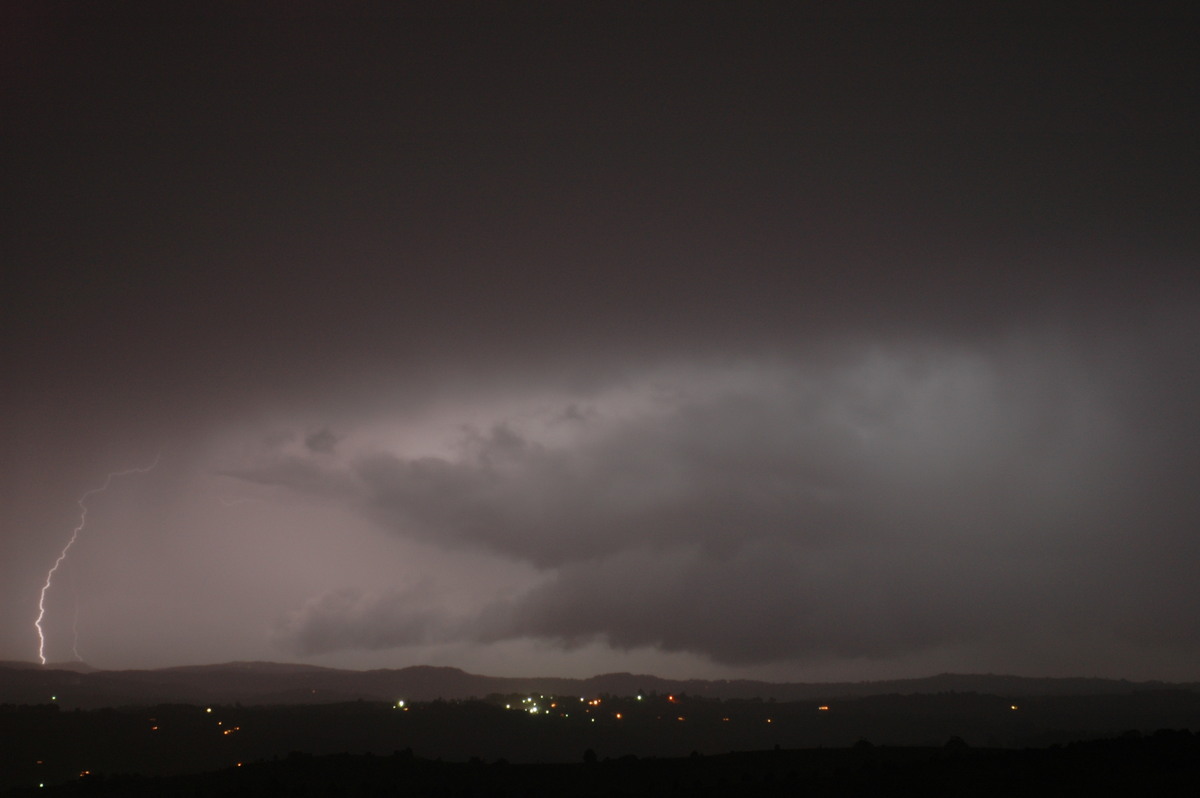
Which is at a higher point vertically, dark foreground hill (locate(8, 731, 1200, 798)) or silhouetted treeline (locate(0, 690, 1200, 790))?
dark foreground hill (locate(8, 731, 1200, 798))

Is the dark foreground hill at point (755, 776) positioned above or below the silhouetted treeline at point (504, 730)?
above

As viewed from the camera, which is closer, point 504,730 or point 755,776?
point 755,776

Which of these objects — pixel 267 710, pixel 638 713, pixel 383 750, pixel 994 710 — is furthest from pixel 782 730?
pixel 267 710

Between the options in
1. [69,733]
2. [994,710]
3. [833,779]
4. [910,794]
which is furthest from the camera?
[994,710]

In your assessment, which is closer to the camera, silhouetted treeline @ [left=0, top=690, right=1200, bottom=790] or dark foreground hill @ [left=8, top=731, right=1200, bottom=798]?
dark foreground hill @ [left=8, top=731, right=1200, bottom=798]

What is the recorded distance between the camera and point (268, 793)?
158 ft

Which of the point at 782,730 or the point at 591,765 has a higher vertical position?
the point at 591,765

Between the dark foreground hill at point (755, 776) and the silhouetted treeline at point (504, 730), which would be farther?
the silhouetted treeline at point (504, 730)

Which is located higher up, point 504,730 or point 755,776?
point 755,776

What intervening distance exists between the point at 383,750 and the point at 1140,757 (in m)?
94.0

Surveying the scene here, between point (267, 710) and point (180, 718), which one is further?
point (267, 710)

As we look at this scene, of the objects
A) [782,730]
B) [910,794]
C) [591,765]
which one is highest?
[910,794]

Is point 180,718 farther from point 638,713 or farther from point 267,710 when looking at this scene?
point 638,713

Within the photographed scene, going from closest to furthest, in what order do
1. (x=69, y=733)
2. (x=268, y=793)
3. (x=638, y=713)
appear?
(x=268, y=793) → (x=69, y=733) → (x=638, y=713)
